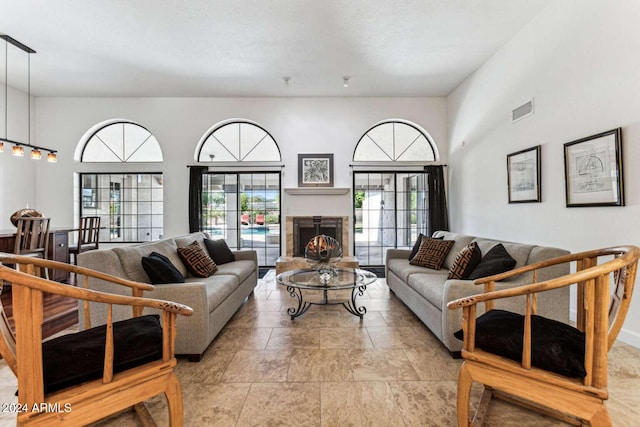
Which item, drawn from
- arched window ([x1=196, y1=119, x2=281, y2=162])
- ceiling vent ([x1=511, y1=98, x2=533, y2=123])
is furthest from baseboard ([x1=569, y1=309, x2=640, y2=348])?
arched window ([x1=196, y1=119, x2=281, y2=162])

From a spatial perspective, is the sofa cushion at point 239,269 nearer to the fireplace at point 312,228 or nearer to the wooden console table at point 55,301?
the wooden console table at point 55,301

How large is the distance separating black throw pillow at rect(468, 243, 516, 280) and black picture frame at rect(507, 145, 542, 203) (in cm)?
133

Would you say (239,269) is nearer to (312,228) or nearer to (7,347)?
(7,347)

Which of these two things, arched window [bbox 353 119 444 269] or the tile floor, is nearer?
the tile floor

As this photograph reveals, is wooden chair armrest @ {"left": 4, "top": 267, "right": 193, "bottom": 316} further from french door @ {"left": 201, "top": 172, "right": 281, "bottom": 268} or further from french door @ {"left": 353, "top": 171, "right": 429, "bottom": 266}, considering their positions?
french door @ {"left": 353, "top": 171, "right": 429, "bottom": 266}

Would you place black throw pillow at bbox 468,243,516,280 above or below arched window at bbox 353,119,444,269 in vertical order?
below

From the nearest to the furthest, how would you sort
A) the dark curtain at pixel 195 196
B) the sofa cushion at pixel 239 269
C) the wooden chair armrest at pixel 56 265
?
1. the wooden chair armrest at pixel 56 265
2. the sofa cushion at pixel 239 269
3. the dark curtain at pixel 195 196

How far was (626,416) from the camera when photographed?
1.61m

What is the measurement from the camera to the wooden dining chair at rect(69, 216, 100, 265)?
4.55 m

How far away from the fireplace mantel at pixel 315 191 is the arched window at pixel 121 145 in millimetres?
2810

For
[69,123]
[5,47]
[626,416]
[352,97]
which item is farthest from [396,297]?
[69,123]

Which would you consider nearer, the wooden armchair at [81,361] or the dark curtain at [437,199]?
the wooden armchair at [81,361]

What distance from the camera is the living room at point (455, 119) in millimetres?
2615

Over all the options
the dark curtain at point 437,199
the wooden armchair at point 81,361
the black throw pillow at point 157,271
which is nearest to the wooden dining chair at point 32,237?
the black throw pillow at point 157,271
